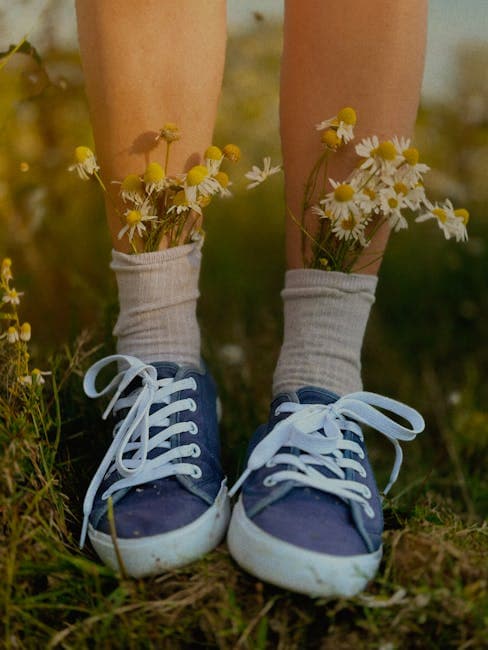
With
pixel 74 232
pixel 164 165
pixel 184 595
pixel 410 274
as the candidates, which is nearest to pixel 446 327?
pixel 410 274

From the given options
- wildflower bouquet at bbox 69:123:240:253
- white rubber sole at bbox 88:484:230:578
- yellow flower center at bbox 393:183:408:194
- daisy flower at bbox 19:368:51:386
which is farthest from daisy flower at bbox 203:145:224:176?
white rubber sole at bbox 88:484:230:578

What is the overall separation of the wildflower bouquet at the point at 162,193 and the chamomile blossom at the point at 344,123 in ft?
0.43

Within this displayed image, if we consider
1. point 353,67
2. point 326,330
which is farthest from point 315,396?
point 353,67

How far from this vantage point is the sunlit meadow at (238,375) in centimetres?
80

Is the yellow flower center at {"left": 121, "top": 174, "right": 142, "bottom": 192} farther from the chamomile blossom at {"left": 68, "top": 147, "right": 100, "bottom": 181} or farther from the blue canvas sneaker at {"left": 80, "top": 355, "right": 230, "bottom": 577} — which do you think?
the blue canvas sneaker at {"left": 80, "top": 355, "right": 230, "bottom": 577}

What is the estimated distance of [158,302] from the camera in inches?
41.1

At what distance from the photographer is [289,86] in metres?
1.06

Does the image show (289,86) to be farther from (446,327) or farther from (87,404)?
(446,327)

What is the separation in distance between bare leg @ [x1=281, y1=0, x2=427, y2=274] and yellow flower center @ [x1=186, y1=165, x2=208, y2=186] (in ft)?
0.47

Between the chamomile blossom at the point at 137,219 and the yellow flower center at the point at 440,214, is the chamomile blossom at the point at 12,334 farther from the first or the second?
the yellow flower center at the point at 440,214

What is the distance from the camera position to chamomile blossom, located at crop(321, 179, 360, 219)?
954 mm

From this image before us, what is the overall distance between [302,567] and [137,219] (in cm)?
48

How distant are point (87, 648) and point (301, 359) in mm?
456

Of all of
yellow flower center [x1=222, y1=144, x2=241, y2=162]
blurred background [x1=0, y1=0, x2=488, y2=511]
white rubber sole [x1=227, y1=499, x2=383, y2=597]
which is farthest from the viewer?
blurred background [x1=0, y1=0, x2=488, y2=511]
